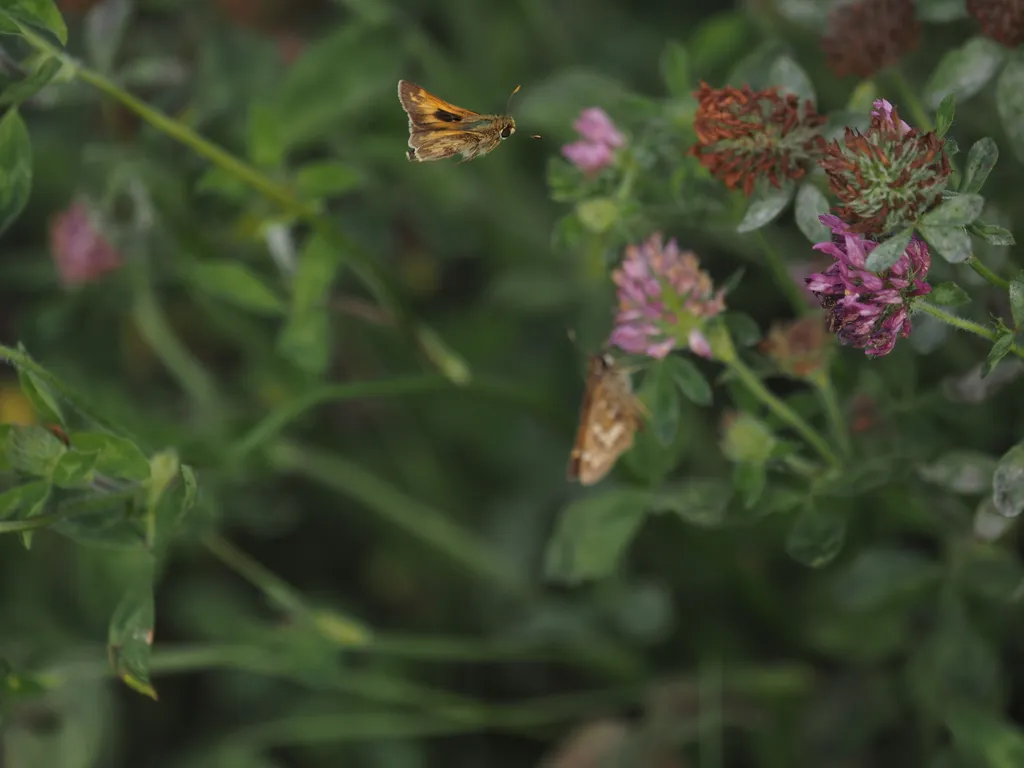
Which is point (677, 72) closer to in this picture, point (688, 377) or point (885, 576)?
point (688, 377)

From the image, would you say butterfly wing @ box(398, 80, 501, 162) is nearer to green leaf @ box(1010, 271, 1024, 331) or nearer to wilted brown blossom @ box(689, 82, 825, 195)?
wilted brown blossom @ box(689, 82, 825, 195)

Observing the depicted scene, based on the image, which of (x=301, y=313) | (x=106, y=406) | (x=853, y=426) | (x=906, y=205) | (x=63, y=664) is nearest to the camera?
(x=906, y=205)

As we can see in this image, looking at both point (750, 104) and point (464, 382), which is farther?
point (464, 382)

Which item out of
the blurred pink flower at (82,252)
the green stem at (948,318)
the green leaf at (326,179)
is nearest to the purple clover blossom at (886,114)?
the green stem at (948,318)

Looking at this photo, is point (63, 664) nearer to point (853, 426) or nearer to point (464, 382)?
point (464, 382)

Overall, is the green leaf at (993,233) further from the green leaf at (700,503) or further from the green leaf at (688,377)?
the green leaf at (700,503)

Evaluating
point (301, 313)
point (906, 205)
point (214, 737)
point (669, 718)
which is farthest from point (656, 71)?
point (214, 737)

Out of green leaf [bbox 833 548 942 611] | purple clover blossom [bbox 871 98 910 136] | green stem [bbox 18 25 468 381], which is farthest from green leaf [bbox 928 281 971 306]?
green stem [bbox 18 25 468 381]

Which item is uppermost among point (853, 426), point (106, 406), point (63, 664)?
Result: point (853, 426)
